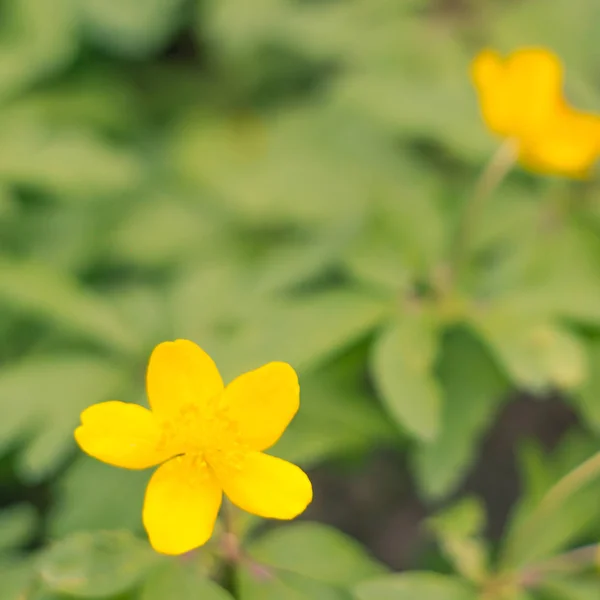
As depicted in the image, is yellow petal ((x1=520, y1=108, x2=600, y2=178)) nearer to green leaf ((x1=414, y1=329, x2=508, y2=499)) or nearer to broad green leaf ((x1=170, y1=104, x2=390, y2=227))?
green leaf ((x1=414, y1=329, x2=508, y2=499))

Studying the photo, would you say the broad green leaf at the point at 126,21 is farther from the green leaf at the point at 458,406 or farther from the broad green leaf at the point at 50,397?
the green leaf at the point at 458,406

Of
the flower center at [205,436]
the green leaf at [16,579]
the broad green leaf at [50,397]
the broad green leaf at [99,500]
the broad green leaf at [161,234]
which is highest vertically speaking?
the flower center at [205,436]

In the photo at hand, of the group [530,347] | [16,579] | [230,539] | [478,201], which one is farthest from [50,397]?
[478,201]

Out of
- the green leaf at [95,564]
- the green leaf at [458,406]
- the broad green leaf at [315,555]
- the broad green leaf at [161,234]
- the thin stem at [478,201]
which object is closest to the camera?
the green leaf at [95,564]

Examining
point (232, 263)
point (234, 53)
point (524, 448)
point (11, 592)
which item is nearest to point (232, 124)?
point (234, 53)

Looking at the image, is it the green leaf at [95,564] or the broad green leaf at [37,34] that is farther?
the broad green leaf at [37,34]

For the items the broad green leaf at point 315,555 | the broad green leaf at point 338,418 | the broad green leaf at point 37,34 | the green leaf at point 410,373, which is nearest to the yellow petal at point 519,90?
the green leaf at point 410,373

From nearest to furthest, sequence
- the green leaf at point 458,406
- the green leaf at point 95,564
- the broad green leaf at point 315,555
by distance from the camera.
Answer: the green leaf at point 95,564
the broad green leaf at point 315,555
the green leaf at point 458,406

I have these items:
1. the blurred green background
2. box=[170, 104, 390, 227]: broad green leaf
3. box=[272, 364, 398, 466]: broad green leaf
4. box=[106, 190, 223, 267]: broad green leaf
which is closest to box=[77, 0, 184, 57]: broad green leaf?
the blurred green background

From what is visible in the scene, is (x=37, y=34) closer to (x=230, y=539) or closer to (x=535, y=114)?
(x=535, y=114)
